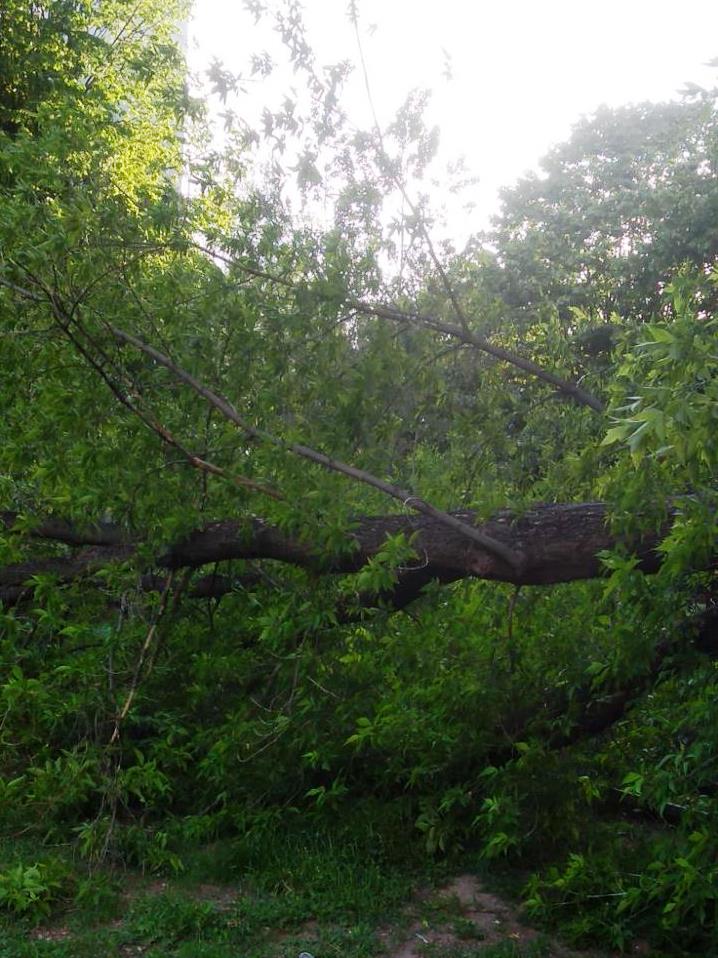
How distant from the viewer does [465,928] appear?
17.7ft

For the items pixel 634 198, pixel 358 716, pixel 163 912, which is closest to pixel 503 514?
pixel 358 716

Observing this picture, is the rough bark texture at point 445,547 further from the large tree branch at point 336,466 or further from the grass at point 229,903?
the grass at point 229,903

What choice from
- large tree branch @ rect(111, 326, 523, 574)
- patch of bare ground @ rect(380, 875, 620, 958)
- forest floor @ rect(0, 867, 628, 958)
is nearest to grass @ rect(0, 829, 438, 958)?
forest floor @ rect(0, 867, 628, 958)

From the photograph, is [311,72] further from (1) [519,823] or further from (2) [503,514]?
(1) [519,823]

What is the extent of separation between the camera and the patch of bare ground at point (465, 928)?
17.2 ft

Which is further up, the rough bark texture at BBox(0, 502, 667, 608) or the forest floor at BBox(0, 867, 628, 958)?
the rough bark texture at BBox(0, 502, 667, 608)

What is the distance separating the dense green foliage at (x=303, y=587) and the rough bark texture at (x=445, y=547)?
0.11 metres

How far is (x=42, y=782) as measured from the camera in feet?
19.6

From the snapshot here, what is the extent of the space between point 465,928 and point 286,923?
2.80ft

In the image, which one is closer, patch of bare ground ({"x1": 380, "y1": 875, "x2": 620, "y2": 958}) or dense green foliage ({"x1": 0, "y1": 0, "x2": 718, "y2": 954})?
patch of bare ground ({"x1": 380, "y1": 875, "x2": 620, "y2": 958})

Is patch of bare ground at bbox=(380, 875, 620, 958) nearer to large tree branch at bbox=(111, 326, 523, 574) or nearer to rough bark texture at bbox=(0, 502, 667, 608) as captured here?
rough bark texture at bbox=(0, 502, 667, 608)

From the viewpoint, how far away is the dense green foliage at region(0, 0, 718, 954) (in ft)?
17.9

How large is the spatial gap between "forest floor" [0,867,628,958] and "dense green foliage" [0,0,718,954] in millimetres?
98

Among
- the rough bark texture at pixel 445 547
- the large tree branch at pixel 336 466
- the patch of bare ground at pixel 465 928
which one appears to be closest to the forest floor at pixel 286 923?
the patch of bare ground at pixel 465 928
